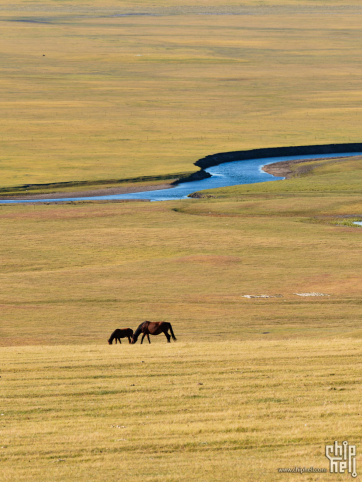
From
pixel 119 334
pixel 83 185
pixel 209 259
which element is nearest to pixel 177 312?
pixel 119 334

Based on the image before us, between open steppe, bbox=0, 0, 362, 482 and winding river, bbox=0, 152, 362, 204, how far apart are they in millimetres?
3192

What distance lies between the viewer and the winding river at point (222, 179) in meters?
81.2

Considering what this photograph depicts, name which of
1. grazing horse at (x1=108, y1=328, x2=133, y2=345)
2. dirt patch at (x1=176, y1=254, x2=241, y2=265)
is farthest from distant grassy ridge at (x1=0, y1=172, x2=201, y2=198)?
grazing horse at (x1=108, y1=328, x2=133, y2=345)

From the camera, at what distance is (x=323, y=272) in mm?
45312

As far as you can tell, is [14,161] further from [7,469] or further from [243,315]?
[7,469]

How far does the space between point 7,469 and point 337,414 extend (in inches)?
262

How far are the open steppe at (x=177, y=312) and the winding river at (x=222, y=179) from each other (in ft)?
10.5

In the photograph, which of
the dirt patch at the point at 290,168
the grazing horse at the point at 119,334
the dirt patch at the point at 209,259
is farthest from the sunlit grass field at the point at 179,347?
the dirt patch at the point at 290,168

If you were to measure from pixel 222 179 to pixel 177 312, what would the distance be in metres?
57.8

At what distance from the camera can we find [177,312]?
34.0 meters

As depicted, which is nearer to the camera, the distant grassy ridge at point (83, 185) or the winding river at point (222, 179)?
the winding river at point (222, 179)

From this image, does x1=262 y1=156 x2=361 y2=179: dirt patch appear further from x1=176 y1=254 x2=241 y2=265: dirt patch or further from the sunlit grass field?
x1=176 y1=254 x2=241 y2=265: dirt patch

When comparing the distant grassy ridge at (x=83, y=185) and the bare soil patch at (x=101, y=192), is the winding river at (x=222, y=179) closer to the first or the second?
the bare soil patch at (x=101, y=192)

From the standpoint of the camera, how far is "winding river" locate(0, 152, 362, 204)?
266 feet
